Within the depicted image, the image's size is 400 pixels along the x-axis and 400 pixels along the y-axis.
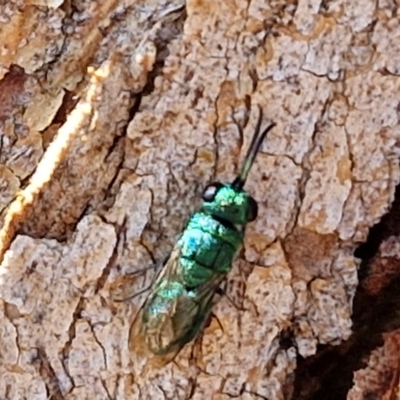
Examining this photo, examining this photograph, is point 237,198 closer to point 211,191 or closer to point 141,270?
point 211,191

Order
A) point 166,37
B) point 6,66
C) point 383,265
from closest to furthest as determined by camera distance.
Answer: point 383,265
point 166,37
point 6,66

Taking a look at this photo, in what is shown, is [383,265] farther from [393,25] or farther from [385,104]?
[393,25]

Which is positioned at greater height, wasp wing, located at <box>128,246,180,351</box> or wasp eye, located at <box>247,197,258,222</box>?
wasp eye, located at <box>247,197,258,222</box>

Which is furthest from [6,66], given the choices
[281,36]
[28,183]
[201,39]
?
[281,36]

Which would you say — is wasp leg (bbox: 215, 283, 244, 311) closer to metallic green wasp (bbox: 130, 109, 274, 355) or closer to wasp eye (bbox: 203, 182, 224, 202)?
metallic green wasp (bbox: 130, 109, 274, 355)

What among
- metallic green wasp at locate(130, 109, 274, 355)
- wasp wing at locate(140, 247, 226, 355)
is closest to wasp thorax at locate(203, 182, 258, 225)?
metallic green wasp at locate(130, 109, 274, 355)

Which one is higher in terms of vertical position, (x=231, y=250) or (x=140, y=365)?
(x=231, y=250)

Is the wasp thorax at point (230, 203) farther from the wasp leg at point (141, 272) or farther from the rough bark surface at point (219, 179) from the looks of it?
the wasp leg at point (141, 272)

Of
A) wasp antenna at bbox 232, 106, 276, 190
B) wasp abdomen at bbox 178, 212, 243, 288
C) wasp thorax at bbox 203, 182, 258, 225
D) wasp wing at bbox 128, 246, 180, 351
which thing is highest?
wasp antenna at bbox 232, 106, 276, 190
